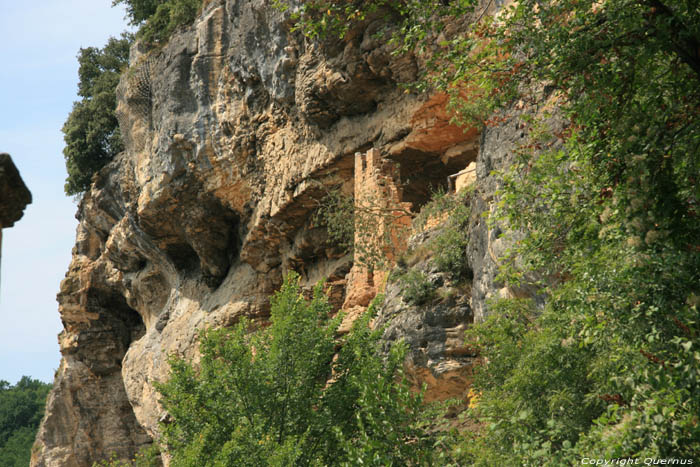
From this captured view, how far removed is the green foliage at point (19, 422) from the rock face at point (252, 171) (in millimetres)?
22327

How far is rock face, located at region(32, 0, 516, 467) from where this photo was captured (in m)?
15.6

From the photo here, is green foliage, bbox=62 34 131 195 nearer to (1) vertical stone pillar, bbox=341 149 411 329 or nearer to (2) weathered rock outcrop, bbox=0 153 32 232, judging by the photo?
(1) vertical stone pillar, bbox=341 149 411 329

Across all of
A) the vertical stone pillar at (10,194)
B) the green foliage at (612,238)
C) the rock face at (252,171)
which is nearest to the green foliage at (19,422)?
the rock face at (252,171)

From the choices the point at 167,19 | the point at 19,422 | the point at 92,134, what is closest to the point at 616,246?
the point at 167,19

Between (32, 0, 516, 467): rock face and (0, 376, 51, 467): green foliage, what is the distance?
2233 cm

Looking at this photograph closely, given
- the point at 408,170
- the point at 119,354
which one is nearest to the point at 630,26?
the point at 408,170

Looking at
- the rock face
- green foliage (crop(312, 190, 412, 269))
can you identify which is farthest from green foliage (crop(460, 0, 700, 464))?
green foliage (crop(312, 190, 412, 269))

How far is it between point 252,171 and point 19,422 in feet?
128

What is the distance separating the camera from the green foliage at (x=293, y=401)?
30.0 feet

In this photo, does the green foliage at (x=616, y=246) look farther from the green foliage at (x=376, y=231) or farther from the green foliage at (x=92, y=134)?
the green foliage at (x=92, y=134)

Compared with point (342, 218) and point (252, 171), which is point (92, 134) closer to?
point (252, 171)

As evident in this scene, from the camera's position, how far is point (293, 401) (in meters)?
10.5

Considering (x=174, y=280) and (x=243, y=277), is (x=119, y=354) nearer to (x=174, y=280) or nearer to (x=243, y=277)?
(x=174, y=280)

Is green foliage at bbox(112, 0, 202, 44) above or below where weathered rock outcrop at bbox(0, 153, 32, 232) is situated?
above
